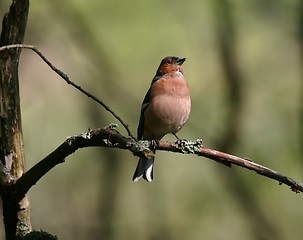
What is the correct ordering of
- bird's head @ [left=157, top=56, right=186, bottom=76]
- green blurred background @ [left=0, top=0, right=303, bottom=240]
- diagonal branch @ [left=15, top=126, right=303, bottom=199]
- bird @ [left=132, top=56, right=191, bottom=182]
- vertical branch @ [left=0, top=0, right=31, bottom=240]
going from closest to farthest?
diagonal branch @ [left=15, top=126, right=303, bottom=199], vertical branch @ [left=0, top=0, right=31, bottom=240], bird @ [left=132, top=56, right=191, bottom=182], bird's head @ [left=157, top=56, right=186, bottom=76], green blurred background @ [left=0, top=0, right=303, bottom=240]

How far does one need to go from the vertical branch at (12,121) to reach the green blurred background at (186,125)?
4.96m

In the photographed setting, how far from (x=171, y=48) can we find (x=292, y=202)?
348 cm

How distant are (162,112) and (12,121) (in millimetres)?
2247

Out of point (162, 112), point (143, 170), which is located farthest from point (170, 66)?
point (143, 170)

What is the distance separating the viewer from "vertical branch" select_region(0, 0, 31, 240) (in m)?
3.55

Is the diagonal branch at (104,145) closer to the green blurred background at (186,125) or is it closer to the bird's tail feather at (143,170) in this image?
the bird's tail feather at (143,170)

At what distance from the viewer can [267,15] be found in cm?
1050

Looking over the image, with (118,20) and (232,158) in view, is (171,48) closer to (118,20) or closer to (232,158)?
(118,20)

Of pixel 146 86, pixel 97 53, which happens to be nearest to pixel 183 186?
pixel 146 86

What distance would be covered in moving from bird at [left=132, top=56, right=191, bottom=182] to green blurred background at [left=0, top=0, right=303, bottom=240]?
101 inches

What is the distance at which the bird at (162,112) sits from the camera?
573 cm

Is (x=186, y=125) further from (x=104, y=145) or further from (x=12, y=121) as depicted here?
(x=104, y=145)

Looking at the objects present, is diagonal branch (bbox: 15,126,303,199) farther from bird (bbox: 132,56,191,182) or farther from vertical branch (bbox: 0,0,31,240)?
bird (bbox: 132,56,191,182)

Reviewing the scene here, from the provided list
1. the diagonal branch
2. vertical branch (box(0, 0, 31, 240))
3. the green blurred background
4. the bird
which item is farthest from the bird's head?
the diagonal branch
